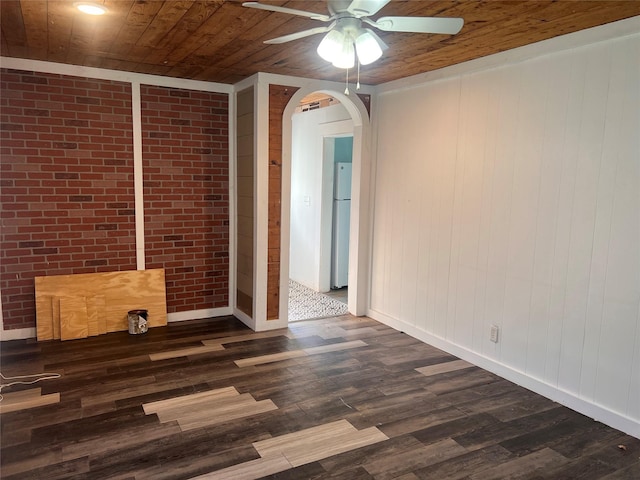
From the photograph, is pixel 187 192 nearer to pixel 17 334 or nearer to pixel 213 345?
pixel 213 345

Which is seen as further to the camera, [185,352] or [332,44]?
[185,352]

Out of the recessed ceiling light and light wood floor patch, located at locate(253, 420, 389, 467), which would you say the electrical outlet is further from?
the recessed ceiling light

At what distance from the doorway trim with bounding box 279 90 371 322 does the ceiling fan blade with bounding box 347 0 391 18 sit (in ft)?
6.96

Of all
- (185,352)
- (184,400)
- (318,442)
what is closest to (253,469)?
(318,442)

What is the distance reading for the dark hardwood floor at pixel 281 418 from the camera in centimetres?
238

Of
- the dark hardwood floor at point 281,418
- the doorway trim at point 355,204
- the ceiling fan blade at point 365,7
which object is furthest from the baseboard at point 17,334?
the ceiling fan blade at point 365,7

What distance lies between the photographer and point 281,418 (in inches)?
111

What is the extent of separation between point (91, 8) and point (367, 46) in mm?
1477

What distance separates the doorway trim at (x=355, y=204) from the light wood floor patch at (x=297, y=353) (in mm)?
656

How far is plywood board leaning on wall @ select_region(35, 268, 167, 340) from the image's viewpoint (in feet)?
13.1

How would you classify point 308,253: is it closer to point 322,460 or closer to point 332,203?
point 332,203

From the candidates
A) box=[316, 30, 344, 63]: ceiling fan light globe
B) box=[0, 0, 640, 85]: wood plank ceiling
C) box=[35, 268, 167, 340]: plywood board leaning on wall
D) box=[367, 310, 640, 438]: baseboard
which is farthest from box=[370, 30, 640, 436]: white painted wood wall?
box=[35, 268, 167, 340]: plywood board leaning on wall

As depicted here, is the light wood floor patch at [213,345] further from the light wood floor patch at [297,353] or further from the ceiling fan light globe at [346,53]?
the ceiling fan light globe at [346,53]

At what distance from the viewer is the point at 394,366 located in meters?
3.63
